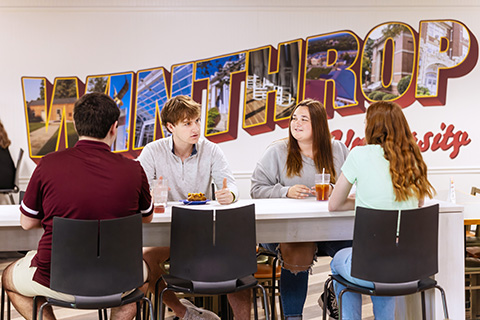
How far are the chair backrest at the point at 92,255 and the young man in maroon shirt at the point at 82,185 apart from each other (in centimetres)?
8

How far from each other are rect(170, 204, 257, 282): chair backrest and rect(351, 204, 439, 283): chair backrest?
0.48m

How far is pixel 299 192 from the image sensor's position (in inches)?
126

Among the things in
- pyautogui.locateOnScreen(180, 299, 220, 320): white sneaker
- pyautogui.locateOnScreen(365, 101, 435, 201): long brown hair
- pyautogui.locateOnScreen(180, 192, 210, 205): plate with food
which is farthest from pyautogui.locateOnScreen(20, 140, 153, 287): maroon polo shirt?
Answer: pyautogui.locateOnScreen(365, 101, 435, 201): long brown hair

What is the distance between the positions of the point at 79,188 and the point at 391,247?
1.37m

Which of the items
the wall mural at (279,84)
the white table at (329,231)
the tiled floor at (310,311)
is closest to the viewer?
the white table at (329,231)

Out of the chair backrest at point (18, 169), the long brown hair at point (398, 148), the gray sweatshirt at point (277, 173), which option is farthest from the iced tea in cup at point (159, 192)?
the chair backrest at point (18, 169)

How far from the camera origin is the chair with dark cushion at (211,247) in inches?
94.6

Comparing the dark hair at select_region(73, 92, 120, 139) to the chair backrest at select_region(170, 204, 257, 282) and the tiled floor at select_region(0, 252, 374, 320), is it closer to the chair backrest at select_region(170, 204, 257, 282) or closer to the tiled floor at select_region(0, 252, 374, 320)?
the chair backrest at select_region(170, 204, 257, 282)

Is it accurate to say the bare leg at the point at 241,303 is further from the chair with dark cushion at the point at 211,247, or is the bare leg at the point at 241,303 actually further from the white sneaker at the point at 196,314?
the chair with dark cushion at the point at 211,247

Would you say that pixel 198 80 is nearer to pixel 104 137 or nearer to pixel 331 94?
pixel 331 94

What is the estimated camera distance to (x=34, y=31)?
5.71 metres

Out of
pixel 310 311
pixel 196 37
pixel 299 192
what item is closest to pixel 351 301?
pixel 299 192

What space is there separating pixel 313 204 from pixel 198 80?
3.24 m

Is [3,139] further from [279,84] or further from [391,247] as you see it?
[391,247]
